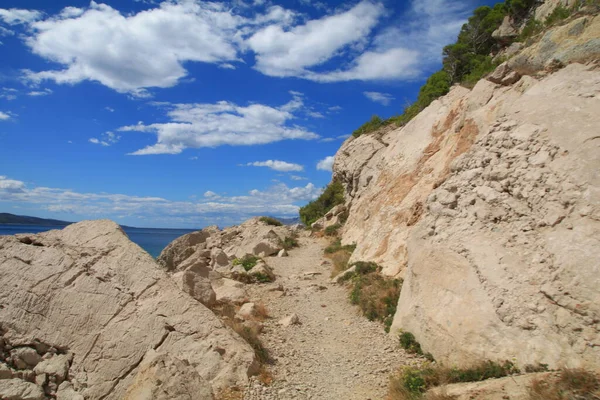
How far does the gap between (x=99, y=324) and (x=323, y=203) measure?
100 feet

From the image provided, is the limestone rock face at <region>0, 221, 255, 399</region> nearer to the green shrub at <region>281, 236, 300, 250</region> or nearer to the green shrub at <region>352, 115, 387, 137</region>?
the green shrub at <region>281, 236, 300, 250</region>

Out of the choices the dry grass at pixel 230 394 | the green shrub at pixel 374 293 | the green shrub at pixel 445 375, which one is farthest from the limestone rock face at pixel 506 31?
the dry grass at pixel 230 394

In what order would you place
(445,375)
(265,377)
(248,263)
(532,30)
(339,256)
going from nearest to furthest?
1. (445,375)
2. (265,377)
3. (532,30)
4. (248,263)
5. (339,256)

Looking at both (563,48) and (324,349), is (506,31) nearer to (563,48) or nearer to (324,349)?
(563,48)

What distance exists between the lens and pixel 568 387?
16.5 ft

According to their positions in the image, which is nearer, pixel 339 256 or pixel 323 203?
pixel 339 256

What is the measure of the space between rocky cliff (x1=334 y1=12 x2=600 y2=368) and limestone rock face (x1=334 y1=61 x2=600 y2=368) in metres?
0.02

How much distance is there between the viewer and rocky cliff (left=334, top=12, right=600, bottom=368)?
608 cm

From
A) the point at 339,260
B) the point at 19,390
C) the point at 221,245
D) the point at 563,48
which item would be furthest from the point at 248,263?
the point at 563,48

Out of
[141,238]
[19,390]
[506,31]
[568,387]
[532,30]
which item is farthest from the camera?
[141,238]

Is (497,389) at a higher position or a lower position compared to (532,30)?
lower

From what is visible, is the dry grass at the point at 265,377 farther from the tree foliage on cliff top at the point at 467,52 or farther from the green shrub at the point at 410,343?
the tree foliage on cliff top at the point at 467,52

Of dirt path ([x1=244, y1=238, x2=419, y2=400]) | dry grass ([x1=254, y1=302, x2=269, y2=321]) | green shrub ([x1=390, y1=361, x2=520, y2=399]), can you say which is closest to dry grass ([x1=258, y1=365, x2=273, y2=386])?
dirt path ([x1=244, y1=238, x2=419, y2=400])

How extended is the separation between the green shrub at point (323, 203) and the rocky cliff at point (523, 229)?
75.1 ft
